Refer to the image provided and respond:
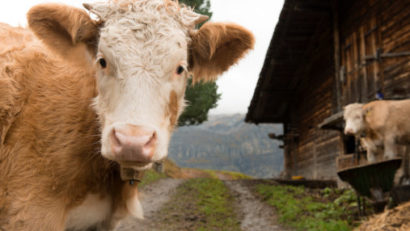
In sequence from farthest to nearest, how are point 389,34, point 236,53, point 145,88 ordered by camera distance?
point 389,34 < point 236,53 < point 145,88

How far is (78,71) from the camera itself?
9.30 feet

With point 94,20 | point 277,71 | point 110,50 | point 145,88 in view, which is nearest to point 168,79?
point 145,88

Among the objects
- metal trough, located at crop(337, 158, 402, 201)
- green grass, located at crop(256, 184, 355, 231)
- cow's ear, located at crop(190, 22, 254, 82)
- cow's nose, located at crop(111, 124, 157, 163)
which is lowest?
green grass, located at crop(256, 184, 355, 231)

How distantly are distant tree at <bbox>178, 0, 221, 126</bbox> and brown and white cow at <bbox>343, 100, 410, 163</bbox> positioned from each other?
1031 cm

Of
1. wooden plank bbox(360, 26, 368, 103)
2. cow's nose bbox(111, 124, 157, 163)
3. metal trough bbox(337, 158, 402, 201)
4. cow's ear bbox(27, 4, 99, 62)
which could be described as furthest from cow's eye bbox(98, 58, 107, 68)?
wooden plank bbox(360, 26, 368, 103)

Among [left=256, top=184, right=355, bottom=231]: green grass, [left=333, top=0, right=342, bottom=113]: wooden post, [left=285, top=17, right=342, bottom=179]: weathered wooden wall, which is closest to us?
[left=256, top=184, right=355, bottom=231]: green grass

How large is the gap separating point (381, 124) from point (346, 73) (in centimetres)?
431

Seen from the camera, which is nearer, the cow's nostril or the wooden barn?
the cow's nostril

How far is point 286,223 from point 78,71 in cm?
514

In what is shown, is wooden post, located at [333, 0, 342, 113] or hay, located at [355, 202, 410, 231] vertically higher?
wooden post, located at [333, 0, 342, 113]

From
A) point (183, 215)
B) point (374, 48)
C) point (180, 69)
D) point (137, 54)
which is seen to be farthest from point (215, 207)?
point (137, 54)

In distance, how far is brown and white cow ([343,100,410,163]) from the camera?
21.1ft

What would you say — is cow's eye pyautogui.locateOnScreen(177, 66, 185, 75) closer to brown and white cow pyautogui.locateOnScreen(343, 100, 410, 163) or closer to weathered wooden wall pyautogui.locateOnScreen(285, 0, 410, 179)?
brown and white cow pyautogui.locateOnScreen(343, 100, 410, 163)

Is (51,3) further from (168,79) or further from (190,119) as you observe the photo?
(190,119)
